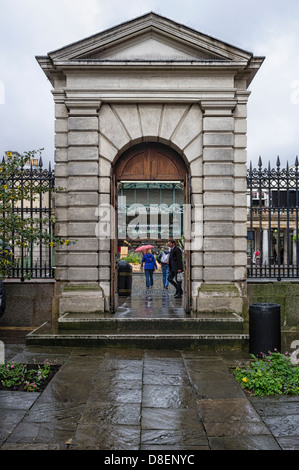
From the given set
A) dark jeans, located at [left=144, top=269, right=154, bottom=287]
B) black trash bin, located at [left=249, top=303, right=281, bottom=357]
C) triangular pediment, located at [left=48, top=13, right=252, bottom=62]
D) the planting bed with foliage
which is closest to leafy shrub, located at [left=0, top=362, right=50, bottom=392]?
the planting bed with foliage

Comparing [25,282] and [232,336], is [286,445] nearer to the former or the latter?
[232,336]

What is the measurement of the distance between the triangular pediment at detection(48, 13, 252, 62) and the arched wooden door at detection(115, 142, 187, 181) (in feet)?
7.06

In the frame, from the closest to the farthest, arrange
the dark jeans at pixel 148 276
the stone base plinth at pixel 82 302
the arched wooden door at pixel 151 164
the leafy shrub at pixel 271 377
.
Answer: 1. the leafy shrub at pixel 271 377
2. the stone base plinth at pixel 82 302
3. the arched wooden door at pixel 151 164
4. the dark jeans at pixel 148 276

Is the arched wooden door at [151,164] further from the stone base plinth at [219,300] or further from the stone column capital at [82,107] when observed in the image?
the stone base plinth at [219,300]

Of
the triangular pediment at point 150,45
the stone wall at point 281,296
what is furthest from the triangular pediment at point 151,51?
the stone wall at point 281,296

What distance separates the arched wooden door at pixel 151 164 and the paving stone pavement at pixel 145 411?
5.05m

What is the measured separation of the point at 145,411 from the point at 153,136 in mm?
6941

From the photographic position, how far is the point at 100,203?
10.2 meters

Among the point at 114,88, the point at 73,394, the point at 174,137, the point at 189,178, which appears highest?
the point at 114,88

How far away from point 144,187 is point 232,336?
3164cm

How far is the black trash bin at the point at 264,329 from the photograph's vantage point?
Answer: 7527 millimetres

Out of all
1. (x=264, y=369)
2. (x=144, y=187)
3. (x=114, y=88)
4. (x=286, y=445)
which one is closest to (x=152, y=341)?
(x=264, y=369)

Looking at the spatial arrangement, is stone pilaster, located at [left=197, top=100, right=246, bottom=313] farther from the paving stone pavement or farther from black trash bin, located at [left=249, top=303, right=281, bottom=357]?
the paving stone pavement

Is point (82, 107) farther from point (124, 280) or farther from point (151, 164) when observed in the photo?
point (124, 280)
